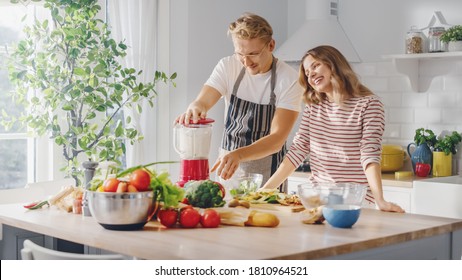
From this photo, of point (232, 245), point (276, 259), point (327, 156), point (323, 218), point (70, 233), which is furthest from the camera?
point (327, 156)

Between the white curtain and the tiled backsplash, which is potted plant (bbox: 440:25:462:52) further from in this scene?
the white curtain

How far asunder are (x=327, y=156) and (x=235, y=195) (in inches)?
20.4

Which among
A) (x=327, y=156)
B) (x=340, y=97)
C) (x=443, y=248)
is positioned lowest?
(x=443, y=248)

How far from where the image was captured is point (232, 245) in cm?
226

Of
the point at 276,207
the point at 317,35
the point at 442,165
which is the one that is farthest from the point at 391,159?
the point at 276,207

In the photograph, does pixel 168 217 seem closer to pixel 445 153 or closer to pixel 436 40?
pixel 445 153

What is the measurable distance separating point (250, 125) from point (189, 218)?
1.49 meters

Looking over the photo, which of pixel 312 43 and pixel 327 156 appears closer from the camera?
pixel 327 156

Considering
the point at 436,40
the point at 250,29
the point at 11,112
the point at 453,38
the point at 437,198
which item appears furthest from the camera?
the point at 436,40

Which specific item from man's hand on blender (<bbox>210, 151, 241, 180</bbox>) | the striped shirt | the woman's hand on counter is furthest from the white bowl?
the woman's hand on counter

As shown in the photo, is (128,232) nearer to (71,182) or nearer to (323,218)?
(323,218)

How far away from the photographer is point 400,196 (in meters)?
4.74

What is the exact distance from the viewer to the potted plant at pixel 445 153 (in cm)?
495
